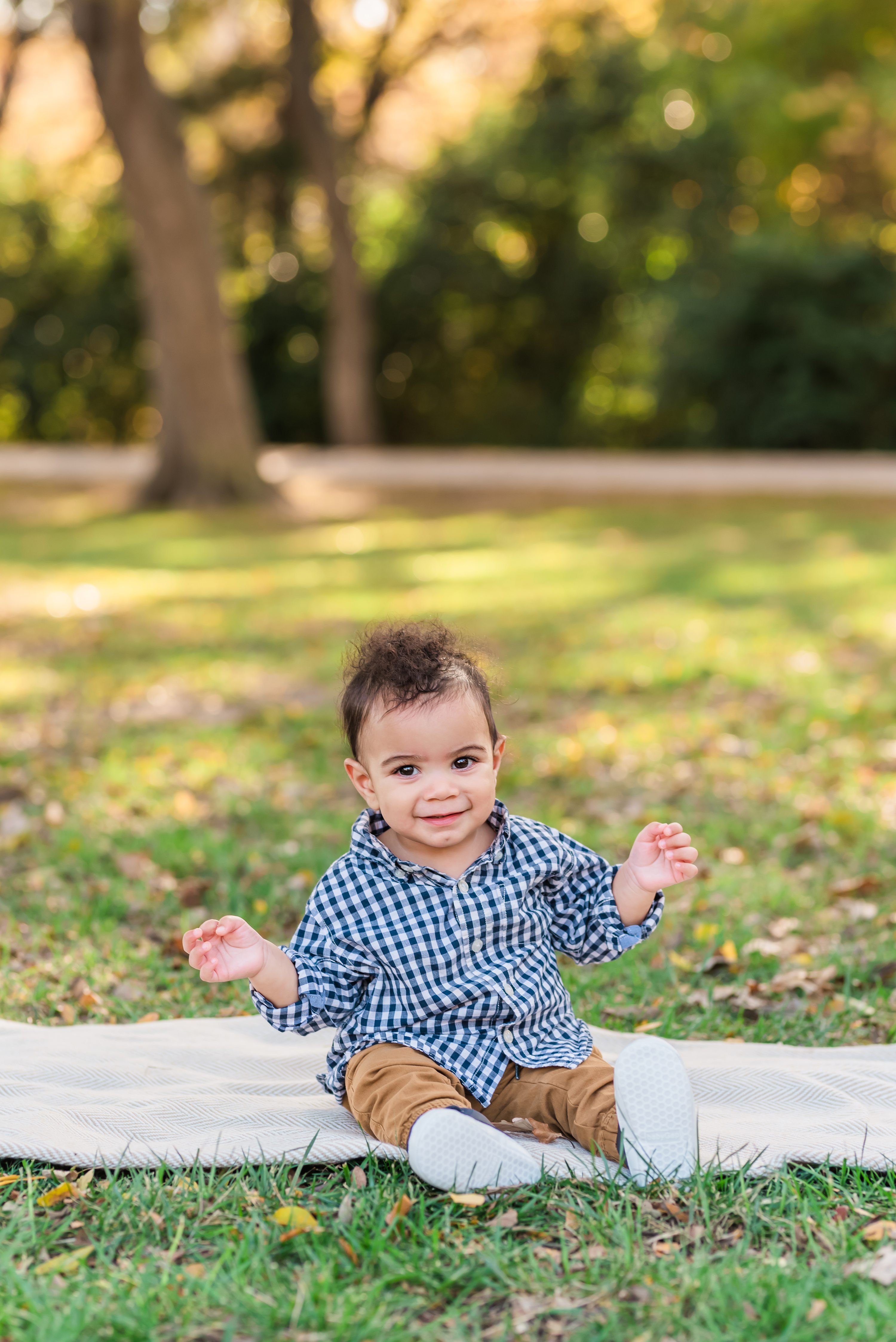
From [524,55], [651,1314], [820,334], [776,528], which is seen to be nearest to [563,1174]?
[651,1314]

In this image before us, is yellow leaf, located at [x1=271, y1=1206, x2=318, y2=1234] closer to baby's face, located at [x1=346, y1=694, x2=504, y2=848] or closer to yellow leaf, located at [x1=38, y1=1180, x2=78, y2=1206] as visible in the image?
yellow leaf, located at [x1=38, y1=1180, x2=78, y2=1206]

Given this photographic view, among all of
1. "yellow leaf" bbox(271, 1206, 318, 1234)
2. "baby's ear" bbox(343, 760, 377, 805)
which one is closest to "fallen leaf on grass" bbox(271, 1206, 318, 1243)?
"yellow leaf" bbox(271, 1206, 318, 1234)

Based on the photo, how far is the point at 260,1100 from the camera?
9.52 ft

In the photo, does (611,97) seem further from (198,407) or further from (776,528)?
(776,528)

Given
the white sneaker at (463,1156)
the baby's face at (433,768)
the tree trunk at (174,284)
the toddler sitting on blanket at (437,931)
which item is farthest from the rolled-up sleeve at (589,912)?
the tree trunk at (174,284)

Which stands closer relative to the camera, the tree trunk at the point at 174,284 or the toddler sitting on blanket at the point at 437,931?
the toddler sitting on blanket at the point at 437,931

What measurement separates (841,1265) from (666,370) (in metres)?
17.6

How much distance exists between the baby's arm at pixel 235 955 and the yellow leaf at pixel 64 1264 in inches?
19.3

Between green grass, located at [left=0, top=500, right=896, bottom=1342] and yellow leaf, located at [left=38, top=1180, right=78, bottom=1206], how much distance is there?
0.03 metres

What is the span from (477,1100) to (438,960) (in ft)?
0.91

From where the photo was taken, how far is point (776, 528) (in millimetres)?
13039

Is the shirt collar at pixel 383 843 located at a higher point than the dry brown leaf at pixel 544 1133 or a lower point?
higher

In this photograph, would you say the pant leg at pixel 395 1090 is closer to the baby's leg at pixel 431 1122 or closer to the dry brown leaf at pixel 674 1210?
the baby's leg at pixel 431 1122

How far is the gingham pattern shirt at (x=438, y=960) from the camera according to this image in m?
2.72
